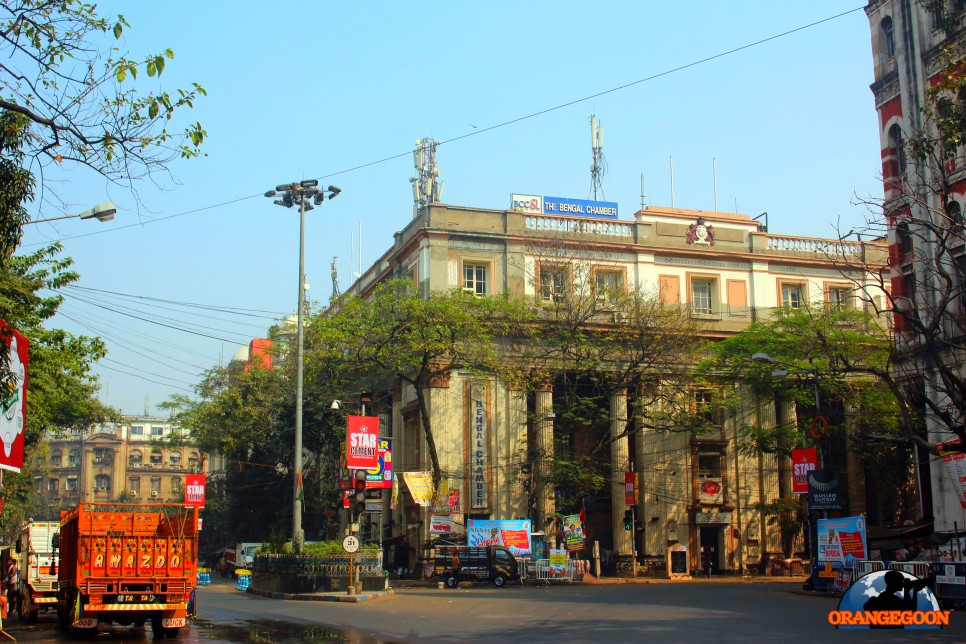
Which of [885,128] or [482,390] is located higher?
[885,128]

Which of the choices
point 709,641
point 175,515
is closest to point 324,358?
point 175,515

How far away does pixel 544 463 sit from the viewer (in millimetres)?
45438

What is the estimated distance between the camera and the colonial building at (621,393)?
46.5 metres

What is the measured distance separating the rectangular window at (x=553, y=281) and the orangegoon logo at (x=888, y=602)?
30580mm

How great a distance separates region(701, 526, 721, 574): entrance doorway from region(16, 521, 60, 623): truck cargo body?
31.8 meters

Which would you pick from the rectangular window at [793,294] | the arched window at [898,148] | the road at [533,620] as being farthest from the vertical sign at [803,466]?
the rectangular window at [793,294]

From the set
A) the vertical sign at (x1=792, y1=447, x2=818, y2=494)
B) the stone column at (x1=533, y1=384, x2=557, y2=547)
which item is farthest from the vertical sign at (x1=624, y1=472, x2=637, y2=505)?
the vertical sign at (x1=792, y1=447, x2=818, y2=494)

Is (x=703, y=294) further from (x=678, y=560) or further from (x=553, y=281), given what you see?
(x=678, y=560)

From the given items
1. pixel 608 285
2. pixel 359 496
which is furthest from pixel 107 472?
pixel 359 496

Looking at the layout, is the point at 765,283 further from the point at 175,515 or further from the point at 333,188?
the point at 175,515

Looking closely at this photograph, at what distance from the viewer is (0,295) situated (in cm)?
2364

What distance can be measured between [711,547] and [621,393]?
9.47 meters

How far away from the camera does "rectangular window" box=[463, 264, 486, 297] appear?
4791 centimetres

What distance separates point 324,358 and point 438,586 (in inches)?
505
